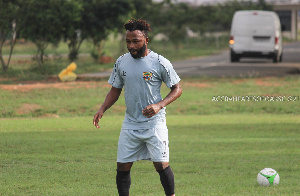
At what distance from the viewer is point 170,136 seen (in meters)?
13.1

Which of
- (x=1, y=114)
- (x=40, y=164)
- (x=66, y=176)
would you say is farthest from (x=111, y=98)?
(x=1, y=114)

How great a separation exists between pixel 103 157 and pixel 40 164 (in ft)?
3.80

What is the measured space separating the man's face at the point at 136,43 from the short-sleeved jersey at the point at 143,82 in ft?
0.27

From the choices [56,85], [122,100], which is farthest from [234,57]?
[122,100]

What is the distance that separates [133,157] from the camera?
627cm

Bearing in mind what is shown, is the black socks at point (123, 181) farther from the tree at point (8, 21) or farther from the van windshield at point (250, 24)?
the van windshield at point (250, 24)

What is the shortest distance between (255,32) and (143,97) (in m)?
26.4

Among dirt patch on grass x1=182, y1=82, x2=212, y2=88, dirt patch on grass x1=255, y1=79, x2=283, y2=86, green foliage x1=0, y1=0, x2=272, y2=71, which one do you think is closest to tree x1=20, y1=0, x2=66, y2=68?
green foliage x1=0, y1=0, x2=272, y2=71

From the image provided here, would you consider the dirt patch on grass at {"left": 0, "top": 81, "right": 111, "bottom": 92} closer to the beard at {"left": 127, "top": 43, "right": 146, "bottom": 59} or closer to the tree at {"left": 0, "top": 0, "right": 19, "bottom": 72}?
the tree at {"left": 0, "top": 0, "right": 19, "bottom": 72}

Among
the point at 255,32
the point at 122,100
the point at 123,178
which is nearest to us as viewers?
the point at 123,178

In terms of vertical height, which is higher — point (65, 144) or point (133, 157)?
point (133, 157)

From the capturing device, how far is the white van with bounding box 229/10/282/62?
31.9 metres

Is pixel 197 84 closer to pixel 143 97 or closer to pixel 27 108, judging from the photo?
pixel 27 108

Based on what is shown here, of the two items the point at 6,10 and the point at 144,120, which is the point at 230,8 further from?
the point at 144,120
